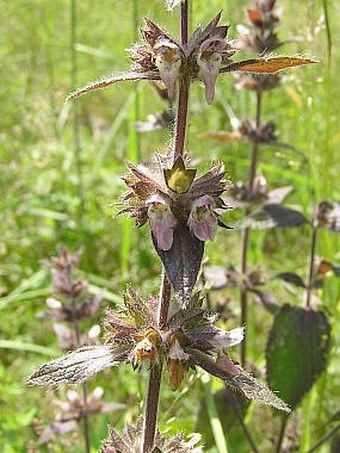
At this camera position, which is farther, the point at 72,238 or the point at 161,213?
the point at 72,238

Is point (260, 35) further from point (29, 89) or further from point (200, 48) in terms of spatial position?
point (29, 89)

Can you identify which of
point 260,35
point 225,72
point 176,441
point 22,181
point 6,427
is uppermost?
point 260,35

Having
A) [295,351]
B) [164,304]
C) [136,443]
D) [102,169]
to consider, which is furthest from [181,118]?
[102,169]

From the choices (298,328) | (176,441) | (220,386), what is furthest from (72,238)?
(176,441)

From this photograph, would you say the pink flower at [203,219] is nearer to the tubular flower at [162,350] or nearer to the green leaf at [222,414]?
the tubular flower at [162,350]

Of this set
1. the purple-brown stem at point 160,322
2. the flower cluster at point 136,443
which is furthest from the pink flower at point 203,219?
the flower cluster at point 136,443

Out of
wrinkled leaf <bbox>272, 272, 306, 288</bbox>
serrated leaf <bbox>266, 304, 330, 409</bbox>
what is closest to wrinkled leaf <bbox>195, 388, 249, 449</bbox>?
serrated leaf <bbox>266, 304, 330, 409</bbox>

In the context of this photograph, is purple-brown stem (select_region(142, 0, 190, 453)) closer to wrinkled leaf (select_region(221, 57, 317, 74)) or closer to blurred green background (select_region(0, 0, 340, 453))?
wrinkled leaf (select_region(221, 57, 317, 74))
